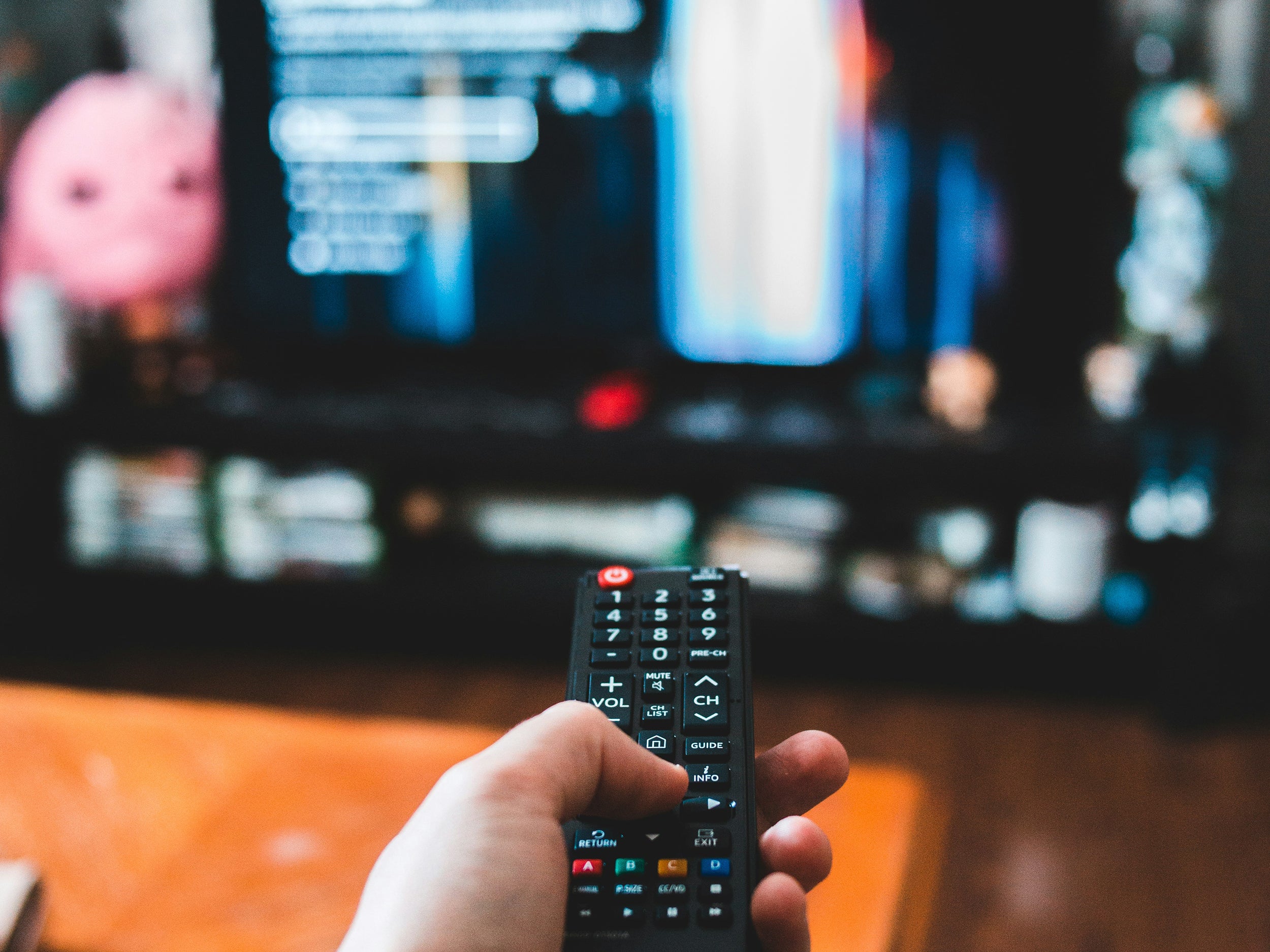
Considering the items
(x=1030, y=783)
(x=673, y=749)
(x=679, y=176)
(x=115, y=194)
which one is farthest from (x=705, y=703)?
(x=115, y=194)

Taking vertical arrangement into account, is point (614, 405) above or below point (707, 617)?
below

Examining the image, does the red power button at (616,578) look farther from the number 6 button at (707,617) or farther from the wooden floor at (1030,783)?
the wooden floor at (1030,783)

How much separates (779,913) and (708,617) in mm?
159

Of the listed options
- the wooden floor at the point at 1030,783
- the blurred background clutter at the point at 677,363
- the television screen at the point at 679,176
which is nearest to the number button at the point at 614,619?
the wooden floor at the point at 1030,783

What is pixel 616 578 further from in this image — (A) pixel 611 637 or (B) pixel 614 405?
(B) pixel 614 405

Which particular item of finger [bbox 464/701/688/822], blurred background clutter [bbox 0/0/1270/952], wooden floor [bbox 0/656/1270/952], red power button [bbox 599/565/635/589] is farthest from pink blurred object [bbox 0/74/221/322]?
finger [bbox 464/701/688/822]

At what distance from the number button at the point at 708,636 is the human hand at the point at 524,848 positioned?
0.25 ft

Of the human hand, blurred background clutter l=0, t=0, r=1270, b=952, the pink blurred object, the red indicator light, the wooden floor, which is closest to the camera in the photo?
the human hand

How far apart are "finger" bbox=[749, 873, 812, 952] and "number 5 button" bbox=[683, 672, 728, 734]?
8 cm

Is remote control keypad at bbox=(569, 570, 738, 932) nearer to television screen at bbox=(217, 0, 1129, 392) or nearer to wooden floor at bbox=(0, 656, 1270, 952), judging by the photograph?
wooden floor at bbox=(0, 656, 1270, 952)

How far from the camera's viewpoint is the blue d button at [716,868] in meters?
0.48

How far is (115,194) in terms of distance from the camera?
73.7 inches

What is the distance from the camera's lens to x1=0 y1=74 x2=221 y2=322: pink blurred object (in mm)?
1873

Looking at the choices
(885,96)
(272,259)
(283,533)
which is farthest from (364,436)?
(885,96)
